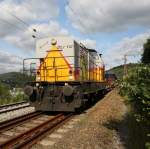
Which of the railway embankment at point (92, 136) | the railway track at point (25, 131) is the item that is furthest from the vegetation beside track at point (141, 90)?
the railway track at point (25, 131)

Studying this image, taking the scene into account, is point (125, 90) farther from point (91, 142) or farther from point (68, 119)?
point (68, 119)

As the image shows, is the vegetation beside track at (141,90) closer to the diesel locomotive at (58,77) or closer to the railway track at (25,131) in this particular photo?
the railway track at (25,131)

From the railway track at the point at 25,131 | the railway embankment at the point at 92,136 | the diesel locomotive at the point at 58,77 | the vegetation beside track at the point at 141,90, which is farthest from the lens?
the diesel locomotive at the point at 58,77

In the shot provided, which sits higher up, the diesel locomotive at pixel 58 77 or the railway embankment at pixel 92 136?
the diesel locomotive at pixel 58 77

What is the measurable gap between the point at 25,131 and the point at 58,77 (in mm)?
6600

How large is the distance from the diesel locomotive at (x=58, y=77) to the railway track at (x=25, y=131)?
85 centimetres

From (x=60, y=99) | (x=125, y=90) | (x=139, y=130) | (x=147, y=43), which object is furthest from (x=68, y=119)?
(x=147, y=43)

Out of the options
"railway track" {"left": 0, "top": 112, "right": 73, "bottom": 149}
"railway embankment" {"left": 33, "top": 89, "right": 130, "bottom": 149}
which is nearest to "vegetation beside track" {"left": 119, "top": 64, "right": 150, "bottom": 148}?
"railway embankment" {"left": 33, "top": 89, "right": 130, "bottom": 149}

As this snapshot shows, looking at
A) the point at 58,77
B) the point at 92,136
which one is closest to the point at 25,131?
the point at 92,136

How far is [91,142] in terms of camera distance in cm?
960

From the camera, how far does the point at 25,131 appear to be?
10656 millimetres

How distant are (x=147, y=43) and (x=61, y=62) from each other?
37.3m

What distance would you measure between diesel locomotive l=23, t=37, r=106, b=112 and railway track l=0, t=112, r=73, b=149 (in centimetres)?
85

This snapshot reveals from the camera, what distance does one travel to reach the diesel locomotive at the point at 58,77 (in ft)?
51.3
